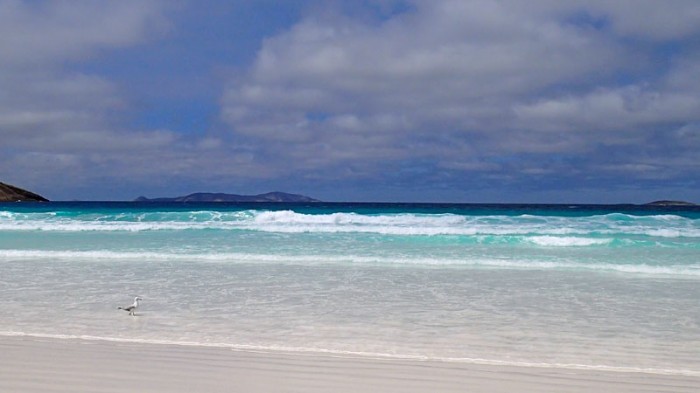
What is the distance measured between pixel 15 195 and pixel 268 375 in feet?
320

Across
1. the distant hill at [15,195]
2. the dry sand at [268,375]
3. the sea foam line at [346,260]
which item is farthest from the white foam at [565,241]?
the distant hill at [15,195]

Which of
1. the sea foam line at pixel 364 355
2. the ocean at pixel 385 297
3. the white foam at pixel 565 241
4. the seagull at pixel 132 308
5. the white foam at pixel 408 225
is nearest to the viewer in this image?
the sea foam line at pixel 364 355

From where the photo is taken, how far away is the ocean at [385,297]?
574 cm

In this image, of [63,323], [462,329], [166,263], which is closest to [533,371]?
[462,329]

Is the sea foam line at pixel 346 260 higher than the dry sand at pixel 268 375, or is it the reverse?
the sea foam line at pixel 346 260

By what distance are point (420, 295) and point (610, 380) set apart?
432 centimetres

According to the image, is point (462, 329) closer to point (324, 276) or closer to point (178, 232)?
point (324, 276)

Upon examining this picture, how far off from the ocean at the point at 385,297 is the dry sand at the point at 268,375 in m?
0.36

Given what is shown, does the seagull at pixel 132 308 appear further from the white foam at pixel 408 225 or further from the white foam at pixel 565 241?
the white foam at pixel 408 225

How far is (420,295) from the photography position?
8.76 meters

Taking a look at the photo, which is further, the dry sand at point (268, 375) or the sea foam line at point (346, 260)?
the sea foam line at point (346, 260)

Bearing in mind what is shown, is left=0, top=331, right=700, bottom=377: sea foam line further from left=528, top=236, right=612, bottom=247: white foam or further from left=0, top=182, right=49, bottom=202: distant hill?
left=0, top=182, right=49, bottom=202: distant hill

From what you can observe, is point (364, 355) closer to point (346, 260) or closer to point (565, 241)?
point (346, 260)

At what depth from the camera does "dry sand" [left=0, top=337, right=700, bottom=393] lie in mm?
4219
